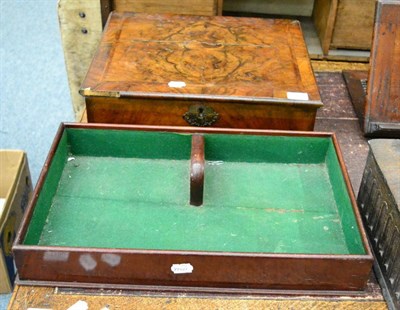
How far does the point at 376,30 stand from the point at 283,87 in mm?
302

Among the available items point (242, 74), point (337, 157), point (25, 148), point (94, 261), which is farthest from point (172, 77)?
point (25, 148)

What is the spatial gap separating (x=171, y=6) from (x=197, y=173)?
836mm

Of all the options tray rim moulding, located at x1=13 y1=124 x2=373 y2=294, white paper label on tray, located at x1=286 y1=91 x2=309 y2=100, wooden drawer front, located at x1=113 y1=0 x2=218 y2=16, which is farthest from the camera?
wooden drawer front, located at x1=113 y1=0 x2=218 y2=16

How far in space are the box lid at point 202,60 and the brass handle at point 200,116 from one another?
37 mm

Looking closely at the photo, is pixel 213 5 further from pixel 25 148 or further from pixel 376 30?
pixel 25 148

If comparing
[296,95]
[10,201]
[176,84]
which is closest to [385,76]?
[296,95]

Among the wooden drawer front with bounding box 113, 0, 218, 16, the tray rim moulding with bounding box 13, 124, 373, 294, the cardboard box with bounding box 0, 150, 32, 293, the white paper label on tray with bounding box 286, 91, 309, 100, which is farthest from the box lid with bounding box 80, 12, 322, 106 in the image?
the cardboard box with bounding box 0, 150, 32, 293

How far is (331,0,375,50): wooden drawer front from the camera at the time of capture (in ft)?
5.80

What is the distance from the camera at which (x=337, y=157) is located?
46.2 inches

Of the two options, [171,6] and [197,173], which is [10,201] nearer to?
[171,6]

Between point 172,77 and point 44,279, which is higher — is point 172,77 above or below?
above

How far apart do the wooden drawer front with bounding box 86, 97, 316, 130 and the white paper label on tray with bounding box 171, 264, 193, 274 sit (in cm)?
46

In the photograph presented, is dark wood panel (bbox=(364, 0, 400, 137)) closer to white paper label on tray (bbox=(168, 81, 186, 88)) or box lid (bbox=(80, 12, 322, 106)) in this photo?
box lid (bbox=(80, 12, 322, 106))

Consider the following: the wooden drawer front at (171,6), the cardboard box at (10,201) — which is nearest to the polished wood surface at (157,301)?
the cardboard box at (10,201)
